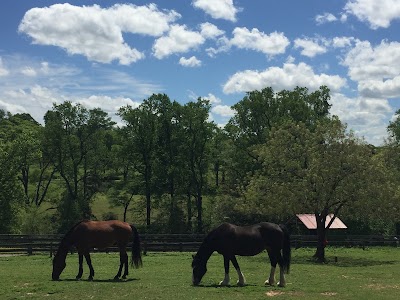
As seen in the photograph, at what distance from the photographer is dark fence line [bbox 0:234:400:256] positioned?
97.1ft

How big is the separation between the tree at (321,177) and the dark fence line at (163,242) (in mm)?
6850

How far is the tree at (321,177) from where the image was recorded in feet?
82.6

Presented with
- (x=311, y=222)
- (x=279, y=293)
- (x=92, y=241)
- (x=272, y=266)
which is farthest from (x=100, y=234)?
→ (x=311, y=222)

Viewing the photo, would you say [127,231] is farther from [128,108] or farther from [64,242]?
[128,108]

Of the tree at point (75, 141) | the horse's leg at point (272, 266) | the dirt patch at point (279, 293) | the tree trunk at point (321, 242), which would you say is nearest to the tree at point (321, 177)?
the tree trunk at point (321, 242)

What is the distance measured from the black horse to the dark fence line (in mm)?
15338

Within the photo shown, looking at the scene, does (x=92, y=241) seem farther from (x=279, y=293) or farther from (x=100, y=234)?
(x=279, y=293)

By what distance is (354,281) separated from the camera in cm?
1584

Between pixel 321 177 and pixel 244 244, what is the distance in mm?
12736

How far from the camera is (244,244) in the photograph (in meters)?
14.3

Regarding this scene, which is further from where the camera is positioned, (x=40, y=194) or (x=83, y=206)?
(x=40, y=194)

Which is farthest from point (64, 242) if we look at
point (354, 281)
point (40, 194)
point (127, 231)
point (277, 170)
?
point (40, 194)

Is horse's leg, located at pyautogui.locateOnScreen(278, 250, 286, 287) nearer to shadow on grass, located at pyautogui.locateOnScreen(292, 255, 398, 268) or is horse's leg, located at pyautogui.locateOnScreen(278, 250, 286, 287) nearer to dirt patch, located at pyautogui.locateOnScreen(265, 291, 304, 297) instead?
dirt patch, located at pyautogui.locateOnScreen(265, 291, 304, 297)

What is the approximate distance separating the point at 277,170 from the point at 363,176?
5.33 m
